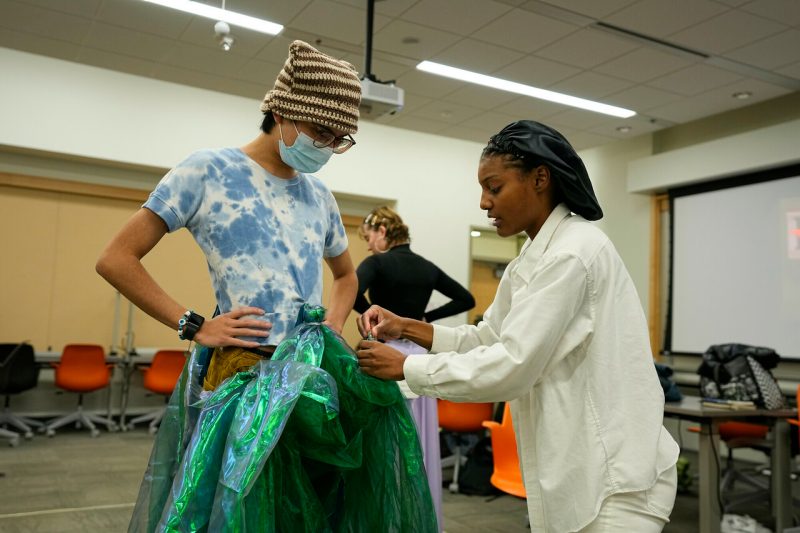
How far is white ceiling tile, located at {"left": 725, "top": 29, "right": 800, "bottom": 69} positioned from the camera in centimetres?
516

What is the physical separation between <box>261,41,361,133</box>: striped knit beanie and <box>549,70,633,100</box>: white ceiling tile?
5.09 meters

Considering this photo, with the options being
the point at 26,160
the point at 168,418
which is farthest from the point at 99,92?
the point at 168,418

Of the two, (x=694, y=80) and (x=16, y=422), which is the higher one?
(x=694, y=80)

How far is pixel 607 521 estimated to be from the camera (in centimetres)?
116

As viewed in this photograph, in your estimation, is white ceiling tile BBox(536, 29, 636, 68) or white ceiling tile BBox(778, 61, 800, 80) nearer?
white ceiling tile BBox(536, 29, 636, 68)

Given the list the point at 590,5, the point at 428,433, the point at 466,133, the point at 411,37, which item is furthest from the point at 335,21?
the point at 428,433

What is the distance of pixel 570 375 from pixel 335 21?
4528 millimetres

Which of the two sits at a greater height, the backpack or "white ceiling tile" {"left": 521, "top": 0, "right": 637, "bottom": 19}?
"white ceiling tile" {"left": 521, "top": 0, "right": 637, "bottom": 19}

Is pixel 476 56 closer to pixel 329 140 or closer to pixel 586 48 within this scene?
pixel 586 48

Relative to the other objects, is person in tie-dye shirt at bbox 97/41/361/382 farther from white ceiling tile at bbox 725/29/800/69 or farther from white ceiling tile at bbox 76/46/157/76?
white ceiling tile at bbox 76/46/157/76

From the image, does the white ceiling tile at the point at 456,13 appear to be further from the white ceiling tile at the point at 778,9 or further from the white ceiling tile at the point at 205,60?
the white ceiling tile at the point at 205,60

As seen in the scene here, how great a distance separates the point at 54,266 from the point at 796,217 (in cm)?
730

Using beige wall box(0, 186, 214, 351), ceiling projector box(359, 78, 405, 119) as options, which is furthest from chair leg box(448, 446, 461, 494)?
beige wall box(0, 186, 214, 351)

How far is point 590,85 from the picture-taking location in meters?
6.28
